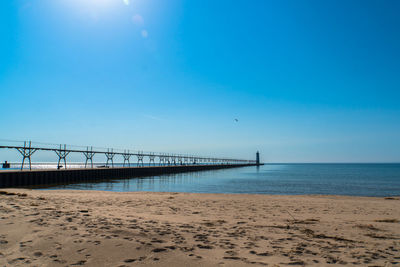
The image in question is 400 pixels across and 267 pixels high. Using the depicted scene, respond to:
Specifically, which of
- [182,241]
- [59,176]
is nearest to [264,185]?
[182,241]

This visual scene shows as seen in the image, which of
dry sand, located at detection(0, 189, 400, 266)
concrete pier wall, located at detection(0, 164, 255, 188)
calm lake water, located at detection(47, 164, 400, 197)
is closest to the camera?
dry sand, located at detection(0, 189, 400, 266)

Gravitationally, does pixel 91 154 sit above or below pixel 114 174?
above

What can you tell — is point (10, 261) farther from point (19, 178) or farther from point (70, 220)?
point (19, 178)

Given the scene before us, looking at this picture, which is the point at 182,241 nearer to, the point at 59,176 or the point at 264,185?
the point at 264,185

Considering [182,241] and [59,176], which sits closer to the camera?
[182,241]

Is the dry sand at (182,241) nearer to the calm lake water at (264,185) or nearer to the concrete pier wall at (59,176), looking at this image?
the calm lake water at (264,185)

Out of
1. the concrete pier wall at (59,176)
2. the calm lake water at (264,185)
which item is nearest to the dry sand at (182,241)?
the calm lake water at (264,185)

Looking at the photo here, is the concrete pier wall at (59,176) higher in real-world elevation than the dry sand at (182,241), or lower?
lower

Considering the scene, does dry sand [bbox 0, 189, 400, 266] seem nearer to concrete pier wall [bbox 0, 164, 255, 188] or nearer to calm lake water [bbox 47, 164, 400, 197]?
calm lake water [bbox 47, 164, 400, 197]

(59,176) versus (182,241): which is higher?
(182,241)

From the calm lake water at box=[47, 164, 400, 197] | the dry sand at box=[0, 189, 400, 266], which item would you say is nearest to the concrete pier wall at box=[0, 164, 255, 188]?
the calm lake water at box=[47, 164, 400, 197]

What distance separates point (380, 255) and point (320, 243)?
1.09 m

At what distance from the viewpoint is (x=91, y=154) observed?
50656mm

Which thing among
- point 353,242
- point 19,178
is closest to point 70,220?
point 353,242
